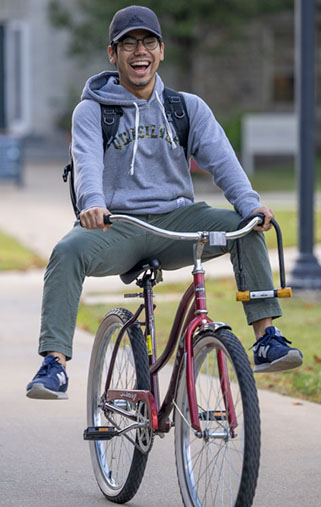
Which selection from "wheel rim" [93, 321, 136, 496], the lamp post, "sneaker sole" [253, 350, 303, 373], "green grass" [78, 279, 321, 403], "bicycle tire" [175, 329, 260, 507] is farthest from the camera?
the lamp post

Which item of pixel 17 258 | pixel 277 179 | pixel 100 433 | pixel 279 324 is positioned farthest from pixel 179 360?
pixel 277 179

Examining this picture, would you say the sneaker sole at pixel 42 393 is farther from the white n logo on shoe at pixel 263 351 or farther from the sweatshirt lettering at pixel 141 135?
the sweatshirt lettering at pixel 141 135

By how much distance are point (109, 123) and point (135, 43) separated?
34 centimetres

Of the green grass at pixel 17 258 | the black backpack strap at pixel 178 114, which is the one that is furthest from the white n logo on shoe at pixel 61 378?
the green grass at pixel 17 258

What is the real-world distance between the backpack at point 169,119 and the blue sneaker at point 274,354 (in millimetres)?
882

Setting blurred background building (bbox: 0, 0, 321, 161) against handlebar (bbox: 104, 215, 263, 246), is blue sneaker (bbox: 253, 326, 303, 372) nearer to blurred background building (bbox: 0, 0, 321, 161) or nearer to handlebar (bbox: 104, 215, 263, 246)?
handlebar (bbox: 104, 215, 263, 246)

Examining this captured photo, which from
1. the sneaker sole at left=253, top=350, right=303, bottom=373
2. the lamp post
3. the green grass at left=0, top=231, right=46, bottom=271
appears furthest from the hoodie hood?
the green grass at left=0, top=231, right=46, bottom=271

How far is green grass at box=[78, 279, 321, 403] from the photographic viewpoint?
6.77m

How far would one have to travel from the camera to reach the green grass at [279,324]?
677cm

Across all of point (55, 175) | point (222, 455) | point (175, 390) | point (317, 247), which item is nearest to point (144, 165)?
point (175, 390)

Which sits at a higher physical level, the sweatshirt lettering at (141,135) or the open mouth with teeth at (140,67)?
the open mouth with teeth at (140,67)

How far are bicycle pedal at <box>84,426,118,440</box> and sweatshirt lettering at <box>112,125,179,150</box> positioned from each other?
114 cm

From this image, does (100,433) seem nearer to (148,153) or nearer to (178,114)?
(148,153)

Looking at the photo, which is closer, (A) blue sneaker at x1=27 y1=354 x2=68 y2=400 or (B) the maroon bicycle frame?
(B) the maroon bicycle frame
